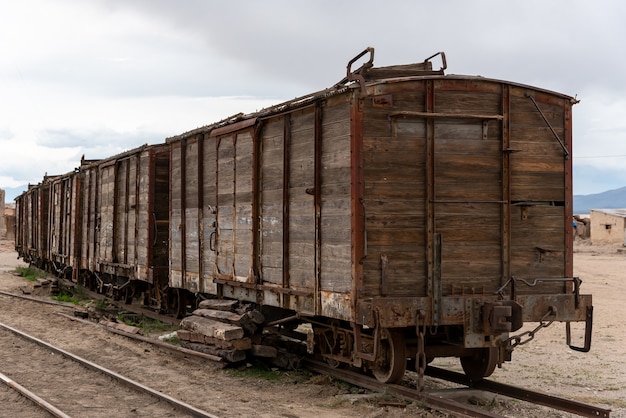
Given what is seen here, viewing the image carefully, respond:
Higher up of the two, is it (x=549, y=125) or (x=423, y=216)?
(x=549, y=125)

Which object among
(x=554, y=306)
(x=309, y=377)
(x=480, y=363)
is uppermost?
(x=554, y=306)

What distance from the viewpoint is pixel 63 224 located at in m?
21.9

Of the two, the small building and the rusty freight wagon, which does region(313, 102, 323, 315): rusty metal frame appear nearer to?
the rusty freight wagon

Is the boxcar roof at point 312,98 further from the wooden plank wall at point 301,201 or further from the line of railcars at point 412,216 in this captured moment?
the wooden plank wall at point 301,201

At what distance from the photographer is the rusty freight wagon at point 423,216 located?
7.35 metres

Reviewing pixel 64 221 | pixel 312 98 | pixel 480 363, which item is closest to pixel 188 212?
pixel 312 98

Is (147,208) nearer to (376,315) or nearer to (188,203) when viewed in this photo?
(188,203)

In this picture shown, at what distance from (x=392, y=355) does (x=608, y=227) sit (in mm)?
42652

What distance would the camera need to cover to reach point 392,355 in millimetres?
7777

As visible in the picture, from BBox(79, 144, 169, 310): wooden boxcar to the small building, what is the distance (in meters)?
36.6

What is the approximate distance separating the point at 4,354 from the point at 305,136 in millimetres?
6186

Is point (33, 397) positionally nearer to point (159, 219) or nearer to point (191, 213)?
point (191, 213)

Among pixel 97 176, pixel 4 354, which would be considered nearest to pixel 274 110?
pixel 4 354

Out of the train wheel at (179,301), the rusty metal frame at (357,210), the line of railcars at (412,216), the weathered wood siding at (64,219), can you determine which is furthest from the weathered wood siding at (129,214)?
the rusty metal frame at (357,210)
